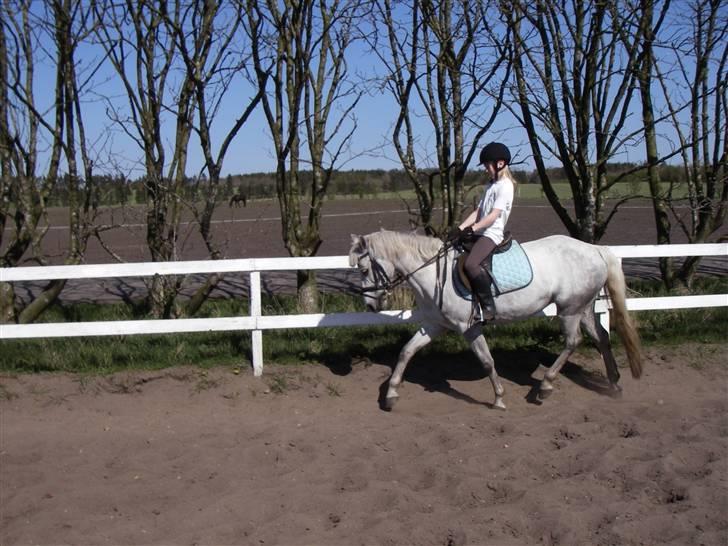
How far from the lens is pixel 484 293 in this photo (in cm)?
669

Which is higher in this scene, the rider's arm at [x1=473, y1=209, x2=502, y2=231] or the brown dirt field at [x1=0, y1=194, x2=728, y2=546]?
the rider's arm at [x1=473, y1=209, x2=502, y2=231]

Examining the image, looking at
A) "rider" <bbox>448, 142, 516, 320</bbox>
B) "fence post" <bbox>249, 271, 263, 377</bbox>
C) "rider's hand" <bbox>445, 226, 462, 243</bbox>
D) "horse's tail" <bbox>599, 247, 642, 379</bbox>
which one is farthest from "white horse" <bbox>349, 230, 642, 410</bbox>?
"fence post" <bbox>249, 271, 263, 377</bbox>

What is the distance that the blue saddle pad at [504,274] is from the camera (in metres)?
6.70

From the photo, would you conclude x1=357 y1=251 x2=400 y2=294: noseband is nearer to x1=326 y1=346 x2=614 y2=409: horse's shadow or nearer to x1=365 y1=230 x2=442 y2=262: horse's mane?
x1=365 y1=230 x2=442 y2=262: horse's mane

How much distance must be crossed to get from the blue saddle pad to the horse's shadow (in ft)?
4.27

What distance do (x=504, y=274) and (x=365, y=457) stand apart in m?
2.22

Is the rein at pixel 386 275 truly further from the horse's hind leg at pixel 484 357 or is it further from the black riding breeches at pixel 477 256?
the horse's hind leg at pixel 484 357

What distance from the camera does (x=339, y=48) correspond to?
9781mm

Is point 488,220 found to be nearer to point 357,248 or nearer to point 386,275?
point 386,275

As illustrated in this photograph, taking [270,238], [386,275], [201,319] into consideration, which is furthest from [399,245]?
[270,238]

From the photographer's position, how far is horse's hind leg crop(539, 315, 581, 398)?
23.5ft

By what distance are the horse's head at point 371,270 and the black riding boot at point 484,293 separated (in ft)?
2.69

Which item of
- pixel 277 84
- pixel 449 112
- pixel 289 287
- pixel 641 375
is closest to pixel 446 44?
pixel 449 112

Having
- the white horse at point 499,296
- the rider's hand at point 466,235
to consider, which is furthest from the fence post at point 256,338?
the rider's hand at point 466,235
